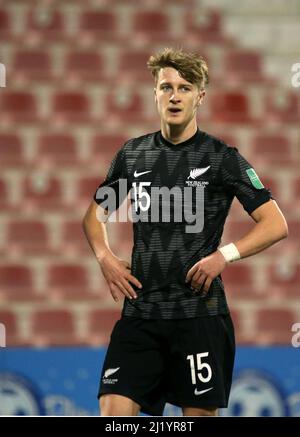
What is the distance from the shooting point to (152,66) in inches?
121

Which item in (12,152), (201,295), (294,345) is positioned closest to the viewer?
→ (201,295)

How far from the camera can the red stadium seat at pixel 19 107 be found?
16.8ft

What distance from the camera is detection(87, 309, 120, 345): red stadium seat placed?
4705 millimetres

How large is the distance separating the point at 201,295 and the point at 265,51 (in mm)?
2624

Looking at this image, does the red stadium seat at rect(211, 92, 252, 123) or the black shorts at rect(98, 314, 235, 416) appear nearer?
the black shorts at rect(98, 314, 235, 416)

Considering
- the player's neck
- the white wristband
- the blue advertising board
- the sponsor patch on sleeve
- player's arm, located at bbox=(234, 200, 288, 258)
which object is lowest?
the blue advertising board

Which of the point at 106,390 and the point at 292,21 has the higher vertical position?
the point at 292,21

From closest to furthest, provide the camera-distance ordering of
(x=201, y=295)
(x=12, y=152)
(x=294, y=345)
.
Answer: (x=201, y=295) < (x=294, y=345) < (x=12, y=152)

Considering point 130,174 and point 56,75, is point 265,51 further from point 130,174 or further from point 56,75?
point 130,174

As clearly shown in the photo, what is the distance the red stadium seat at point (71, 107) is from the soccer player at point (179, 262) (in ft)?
7.01

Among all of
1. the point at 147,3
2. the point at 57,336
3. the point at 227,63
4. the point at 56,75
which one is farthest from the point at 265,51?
the point at 57,336

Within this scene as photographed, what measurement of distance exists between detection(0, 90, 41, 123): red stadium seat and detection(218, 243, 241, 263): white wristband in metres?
2.43

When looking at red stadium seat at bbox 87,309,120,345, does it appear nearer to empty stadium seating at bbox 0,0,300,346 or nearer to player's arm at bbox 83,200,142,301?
empty stadium seating at bbox 0,0,300,346

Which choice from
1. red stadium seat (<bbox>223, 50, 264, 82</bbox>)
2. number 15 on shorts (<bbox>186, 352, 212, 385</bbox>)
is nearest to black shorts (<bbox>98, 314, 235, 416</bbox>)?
number 15 on shorts (<bbox>186, 352, 212, 385</bbox>)
